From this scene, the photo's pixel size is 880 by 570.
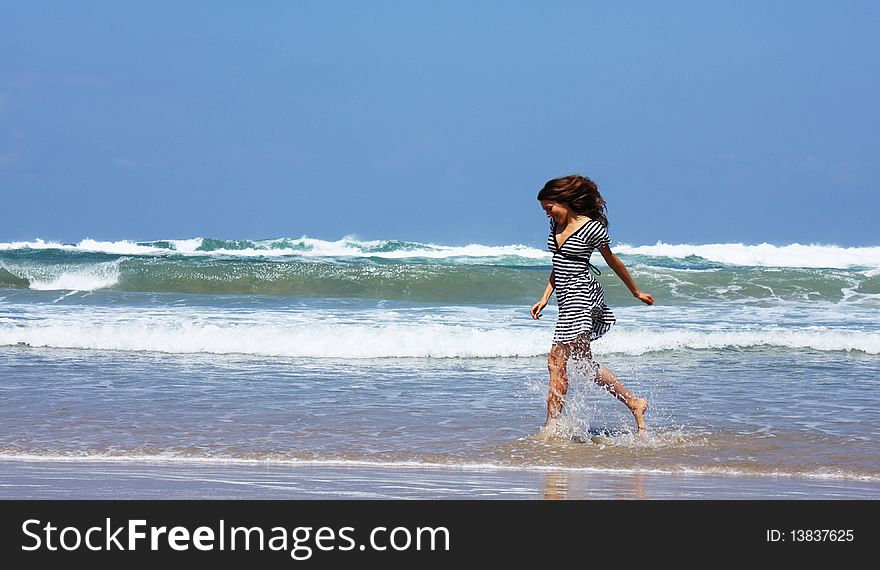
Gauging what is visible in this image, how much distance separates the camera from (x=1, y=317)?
1348cm

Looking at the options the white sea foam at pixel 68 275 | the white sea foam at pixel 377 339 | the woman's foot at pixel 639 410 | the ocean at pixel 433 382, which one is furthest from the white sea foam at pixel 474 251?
the woman's foot at pixel 639 410

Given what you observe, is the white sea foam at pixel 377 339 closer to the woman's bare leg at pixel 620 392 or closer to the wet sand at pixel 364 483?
the woman's bare leg at pixel 620 392

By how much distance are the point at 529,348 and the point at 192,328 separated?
404cm

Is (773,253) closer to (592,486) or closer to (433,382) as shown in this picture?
(433,382)

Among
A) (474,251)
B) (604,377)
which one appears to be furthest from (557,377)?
(474,251)

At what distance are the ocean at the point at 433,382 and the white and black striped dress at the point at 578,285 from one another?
2.46 ft

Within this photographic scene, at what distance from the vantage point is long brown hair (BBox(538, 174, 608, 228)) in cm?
586

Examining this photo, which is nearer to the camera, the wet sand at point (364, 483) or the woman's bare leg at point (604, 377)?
the wet sand at point (364, 483)

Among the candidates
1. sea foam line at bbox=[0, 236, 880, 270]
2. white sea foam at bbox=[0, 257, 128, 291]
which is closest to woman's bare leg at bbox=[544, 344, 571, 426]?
white sea foam at bbox=[0, 257, 128, 291]

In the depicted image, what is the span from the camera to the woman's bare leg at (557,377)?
605 centimetres

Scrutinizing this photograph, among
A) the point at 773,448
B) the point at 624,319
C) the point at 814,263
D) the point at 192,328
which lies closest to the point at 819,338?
the point at 624,319

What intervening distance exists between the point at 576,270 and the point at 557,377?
0.71 m

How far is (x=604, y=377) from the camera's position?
20.0 feet
